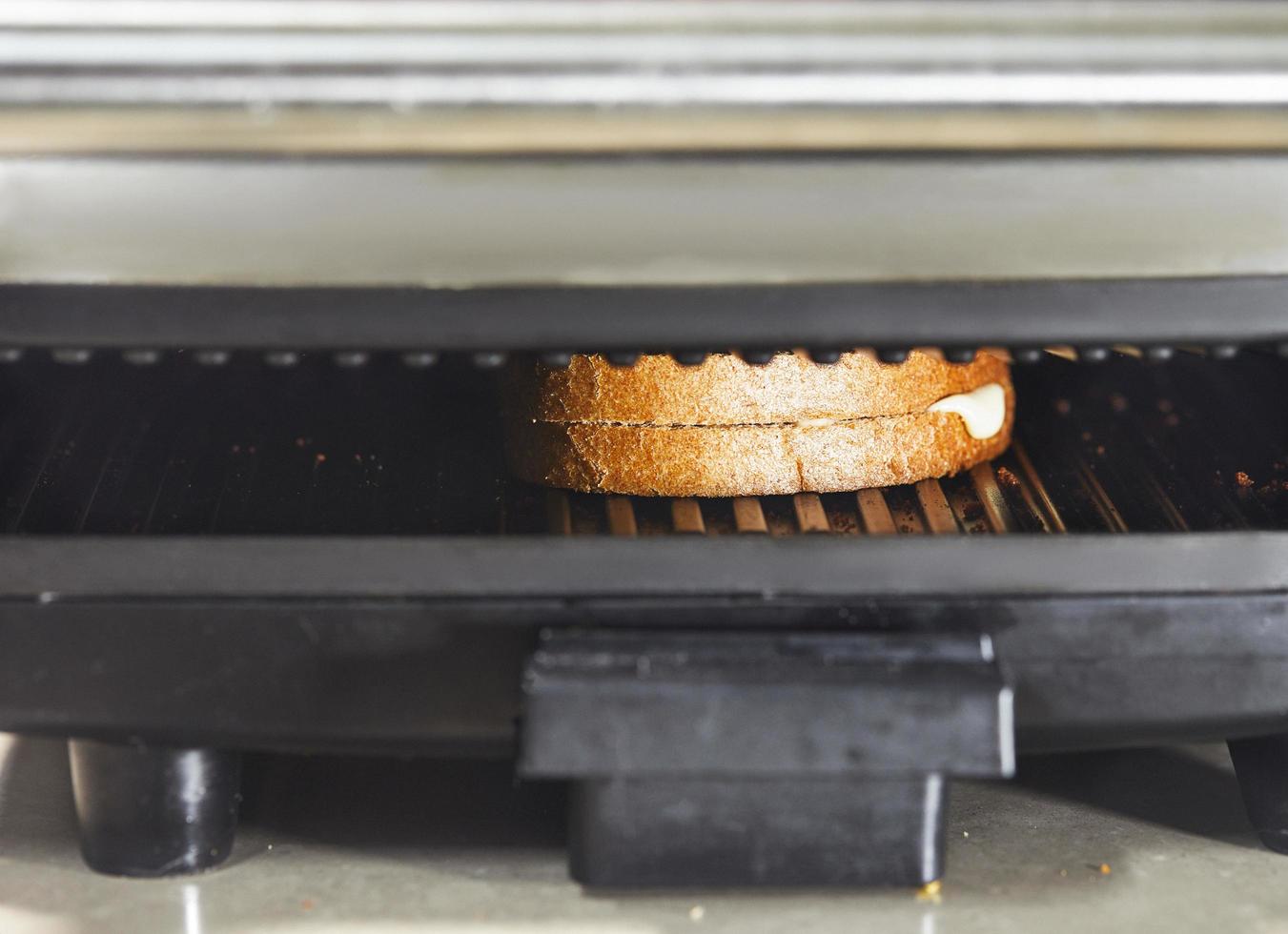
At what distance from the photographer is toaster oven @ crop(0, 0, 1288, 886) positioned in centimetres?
63

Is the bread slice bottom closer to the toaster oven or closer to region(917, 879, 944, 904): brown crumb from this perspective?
the toaster oven

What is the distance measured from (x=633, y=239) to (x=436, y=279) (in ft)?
0.33

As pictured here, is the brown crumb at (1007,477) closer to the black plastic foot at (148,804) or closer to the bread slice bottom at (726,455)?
the bread slice bottom at (726,455)

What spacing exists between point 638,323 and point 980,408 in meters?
0.32

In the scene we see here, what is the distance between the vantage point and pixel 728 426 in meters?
0.85

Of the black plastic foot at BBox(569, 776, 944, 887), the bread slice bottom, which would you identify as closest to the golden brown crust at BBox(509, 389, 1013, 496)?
the bread slice bottom

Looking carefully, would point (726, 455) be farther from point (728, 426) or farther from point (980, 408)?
point (980, 408)

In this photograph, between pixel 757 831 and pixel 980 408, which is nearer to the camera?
pixel 757 831

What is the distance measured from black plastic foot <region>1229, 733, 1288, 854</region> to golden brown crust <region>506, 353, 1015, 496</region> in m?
0.27

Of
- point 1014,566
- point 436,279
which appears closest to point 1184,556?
point 1014,566

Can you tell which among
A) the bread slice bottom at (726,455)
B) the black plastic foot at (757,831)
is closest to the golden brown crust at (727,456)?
the bread slice bottom at (726,455)

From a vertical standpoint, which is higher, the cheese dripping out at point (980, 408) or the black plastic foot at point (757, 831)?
the cheese dripping out at point (980, 408)

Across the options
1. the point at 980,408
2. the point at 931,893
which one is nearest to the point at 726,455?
the point at 980,408

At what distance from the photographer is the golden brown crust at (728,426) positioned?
840mm
